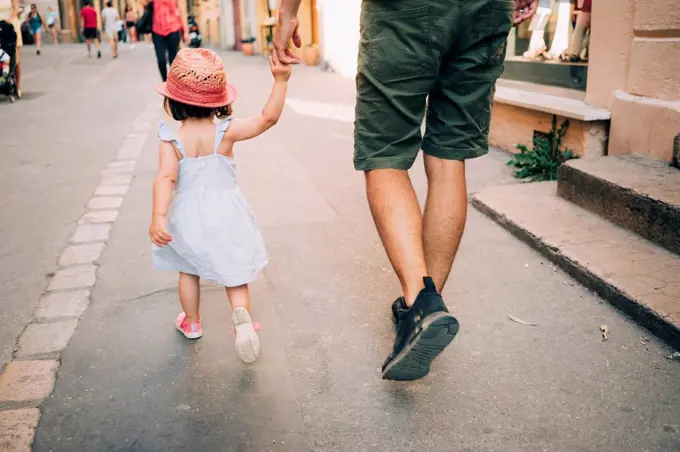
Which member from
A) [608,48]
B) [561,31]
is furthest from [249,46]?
[608,48]

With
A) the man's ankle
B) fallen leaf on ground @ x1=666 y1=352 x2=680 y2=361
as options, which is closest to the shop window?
fallen leaf on ground @ x1=666 y1=352 x2=680 y2=361

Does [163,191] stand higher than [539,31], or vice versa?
[539,31]

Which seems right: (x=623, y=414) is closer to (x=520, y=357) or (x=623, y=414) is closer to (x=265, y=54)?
(x=520, y=357)

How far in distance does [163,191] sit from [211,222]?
0.71 feet

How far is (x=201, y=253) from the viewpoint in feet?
8.23

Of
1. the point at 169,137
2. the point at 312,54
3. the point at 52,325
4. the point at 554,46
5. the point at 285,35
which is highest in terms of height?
the point at 285,35

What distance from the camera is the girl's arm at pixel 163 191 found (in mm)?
2314

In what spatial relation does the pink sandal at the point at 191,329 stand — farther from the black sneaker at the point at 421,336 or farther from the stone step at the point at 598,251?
the stone step at the point at 598,251

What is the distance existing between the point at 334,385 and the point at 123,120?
677cm

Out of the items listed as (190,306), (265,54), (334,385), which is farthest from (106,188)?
(265,54)

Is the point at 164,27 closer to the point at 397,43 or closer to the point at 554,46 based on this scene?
the point at 554,46

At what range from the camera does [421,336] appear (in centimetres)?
201

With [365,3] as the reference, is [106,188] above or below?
below

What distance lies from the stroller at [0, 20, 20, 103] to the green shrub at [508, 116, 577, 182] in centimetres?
783
